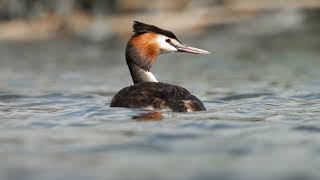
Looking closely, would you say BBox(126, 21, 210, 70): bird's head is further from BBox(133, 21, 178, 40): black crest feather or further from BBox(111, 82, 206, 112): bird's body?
BBox(111, 82, 206, 112): bird's body

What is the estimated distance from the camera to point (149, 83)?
1188cm

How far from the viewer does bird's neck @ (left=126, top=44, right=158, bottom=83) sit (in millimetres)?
13172

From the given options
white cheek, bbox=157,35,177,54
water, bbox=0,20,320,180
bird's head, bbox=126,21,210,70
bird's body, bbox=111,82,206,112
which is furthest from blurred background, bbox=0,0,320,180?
white cheek, bbox=157,35,177,54

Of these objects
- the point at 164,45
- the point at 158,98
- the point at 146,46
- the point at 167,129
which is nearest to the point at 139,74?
the point at 146,46

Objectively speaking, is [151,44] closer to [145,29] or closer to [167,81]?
[145,29]

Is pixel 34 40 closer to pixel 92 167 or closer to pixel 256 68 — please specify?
pixel 256 68

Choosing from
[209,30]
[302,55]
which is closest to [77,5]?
[209,30]

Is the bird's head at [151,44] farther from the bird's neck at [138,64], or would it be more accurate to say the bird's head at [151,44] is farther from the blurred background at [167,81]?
the blurred background at [167,81]

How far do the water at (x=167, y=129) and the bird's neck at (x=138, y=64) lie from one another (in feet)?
2.38

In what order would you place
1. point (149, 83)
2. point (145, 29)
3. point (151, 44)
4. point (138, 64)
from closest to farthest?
1. point (149, 83)
2. point (145, 29)
3. point (151, 44)
4. point (138, 64)

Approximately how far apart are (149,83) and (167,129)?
192cm

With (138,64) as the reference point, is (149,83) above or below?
below

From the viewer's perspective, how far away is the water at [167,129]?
7.89 metres

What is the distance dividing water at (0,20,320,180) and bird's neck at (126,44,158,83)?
72 cm
